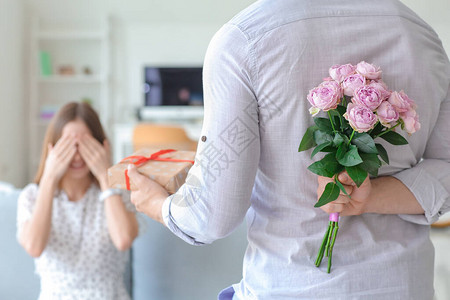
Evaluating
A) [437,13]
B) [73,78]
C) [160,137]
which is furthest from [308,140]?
[437,13]

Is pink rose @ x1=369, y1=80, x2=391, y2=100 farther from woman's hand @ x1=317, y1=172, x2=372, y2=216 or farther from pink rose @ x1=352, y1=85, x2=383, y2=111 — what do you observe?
woman's hand @ x1=317, y1=172, x2=372, y2=216

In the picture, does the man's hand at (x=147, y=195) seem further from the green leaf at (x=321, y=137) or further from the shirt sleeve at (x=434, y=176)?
the shirt sleeve at (x=434, y=176)

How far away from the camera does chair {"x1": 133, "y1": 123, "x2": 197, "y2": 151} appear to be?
15.7 ft

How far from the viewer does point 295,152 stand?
0.91 m

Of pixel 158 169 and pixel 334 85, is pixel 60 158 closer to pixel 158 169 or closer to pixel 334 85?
pixel 158 169

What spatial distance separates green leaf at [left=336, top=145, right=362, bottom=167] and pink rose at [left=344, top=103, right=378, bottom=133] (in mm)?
38

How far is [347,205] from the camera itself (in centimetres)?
92

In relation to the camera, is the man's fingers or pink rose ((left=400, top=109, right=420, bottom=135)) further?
the man's fingers

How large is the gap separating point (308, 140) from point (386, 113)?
136 millimetres

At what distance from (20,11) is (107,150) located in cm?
520

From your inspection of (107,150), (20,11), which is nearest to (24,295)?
(107,150)

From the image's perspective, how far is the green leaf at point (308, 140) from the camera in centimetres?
88

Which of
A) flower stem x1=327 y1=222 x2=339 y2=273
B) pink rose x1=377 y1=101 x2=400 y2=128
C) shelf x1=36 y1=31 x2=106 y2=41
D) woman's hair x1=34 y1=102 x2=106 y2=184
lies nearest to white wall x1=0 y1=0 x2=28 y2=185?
shelf x1=36 y1=31 x2=106 y2=41

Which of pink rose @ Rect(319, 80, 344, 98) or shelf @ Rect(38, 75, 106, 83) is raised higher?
pink rose @ Rect(319, 80, 344, 98)
